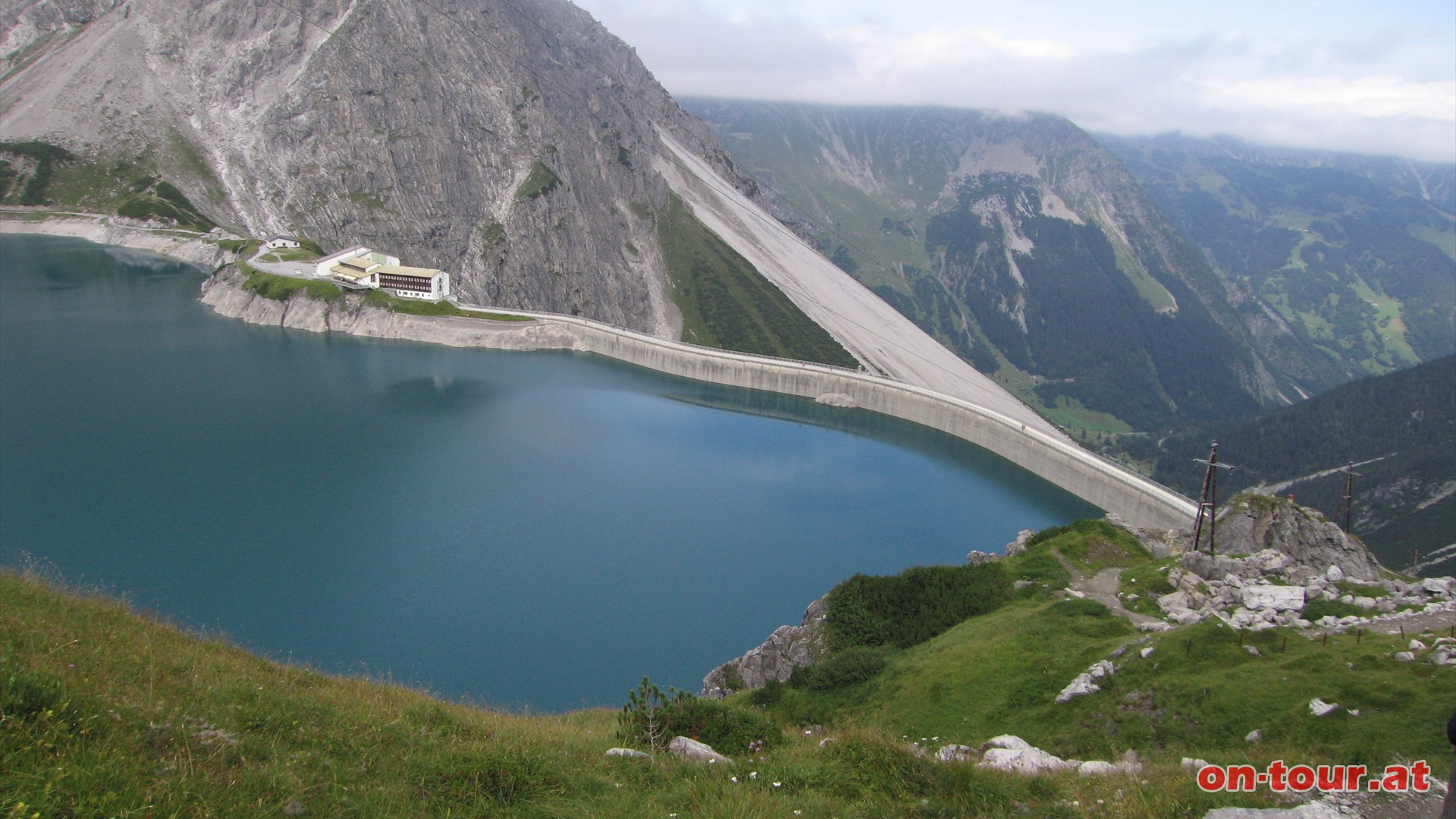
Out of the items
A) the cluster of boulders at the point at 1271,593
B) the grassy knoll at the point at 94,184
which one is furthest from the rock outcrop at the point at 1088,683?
the grassy knoll at the point at 94,184

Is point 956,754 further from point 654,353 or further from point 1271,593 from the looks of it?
point 654,353

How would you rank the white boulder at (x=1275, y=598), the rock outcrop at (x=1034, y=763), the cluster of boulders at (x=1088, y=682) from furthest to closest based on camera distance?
1. the white boulder at (x=1275, y=598)
2. the cluster of boulders at (x=1088, y=682)
3. the rock outcrop at (x=1034, y=763)

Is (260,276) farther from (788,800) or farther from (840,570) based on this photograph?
(788,800)

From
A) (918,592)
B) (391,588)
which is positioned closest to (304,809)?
(918,592)

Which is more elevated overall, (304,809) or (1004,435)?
(304,809)

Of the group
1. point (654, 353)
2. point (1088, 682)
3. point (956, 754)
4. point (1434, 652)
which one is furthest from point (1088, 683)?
point (654, 353)

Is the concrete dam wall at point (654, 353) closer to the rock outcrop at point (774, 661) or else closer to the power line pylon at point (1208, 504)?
the power line pylon at point (1208, 504)
